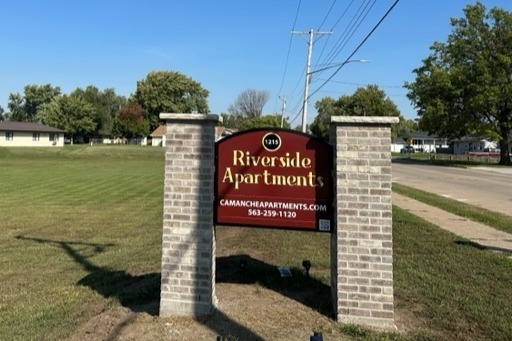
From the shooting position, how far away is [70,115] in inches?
3627

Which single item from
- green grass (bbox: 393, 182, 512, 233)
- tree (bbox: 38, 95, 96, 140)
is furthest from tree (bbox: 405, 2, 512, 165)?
tree (bbox: 38, 95, 96, 140)

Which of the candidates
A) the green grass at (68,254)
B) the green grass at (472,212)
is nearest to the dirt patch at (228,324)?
the green grass at (68,254)

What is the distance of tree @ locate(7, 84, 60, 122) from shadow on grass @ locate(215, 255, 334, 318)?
124173 mm

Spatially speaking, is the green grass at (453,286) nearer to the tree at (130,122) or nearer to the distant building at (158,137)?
the tree at (130,122)

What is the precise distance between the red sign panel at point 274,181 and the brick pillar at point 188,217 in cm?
20

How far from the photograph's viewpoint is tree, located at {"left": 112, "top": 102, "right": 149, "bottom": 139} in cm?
9212

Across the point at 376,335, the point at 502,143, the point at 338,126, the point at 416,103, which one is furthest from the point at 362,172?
the point at 416,103

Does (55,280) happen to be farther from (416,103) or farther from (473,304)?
(416,103)

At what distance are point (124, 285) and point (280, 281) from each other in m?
2.05

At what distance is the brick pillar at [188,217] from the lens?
483 cm

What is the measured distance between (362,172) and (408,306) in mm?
1685

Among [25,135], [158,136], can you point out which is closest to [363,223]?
[25,135]

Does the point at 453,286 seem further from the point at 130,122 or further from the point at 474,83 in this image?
the point at 130,122

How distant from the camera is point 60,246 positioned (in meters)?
8.90
